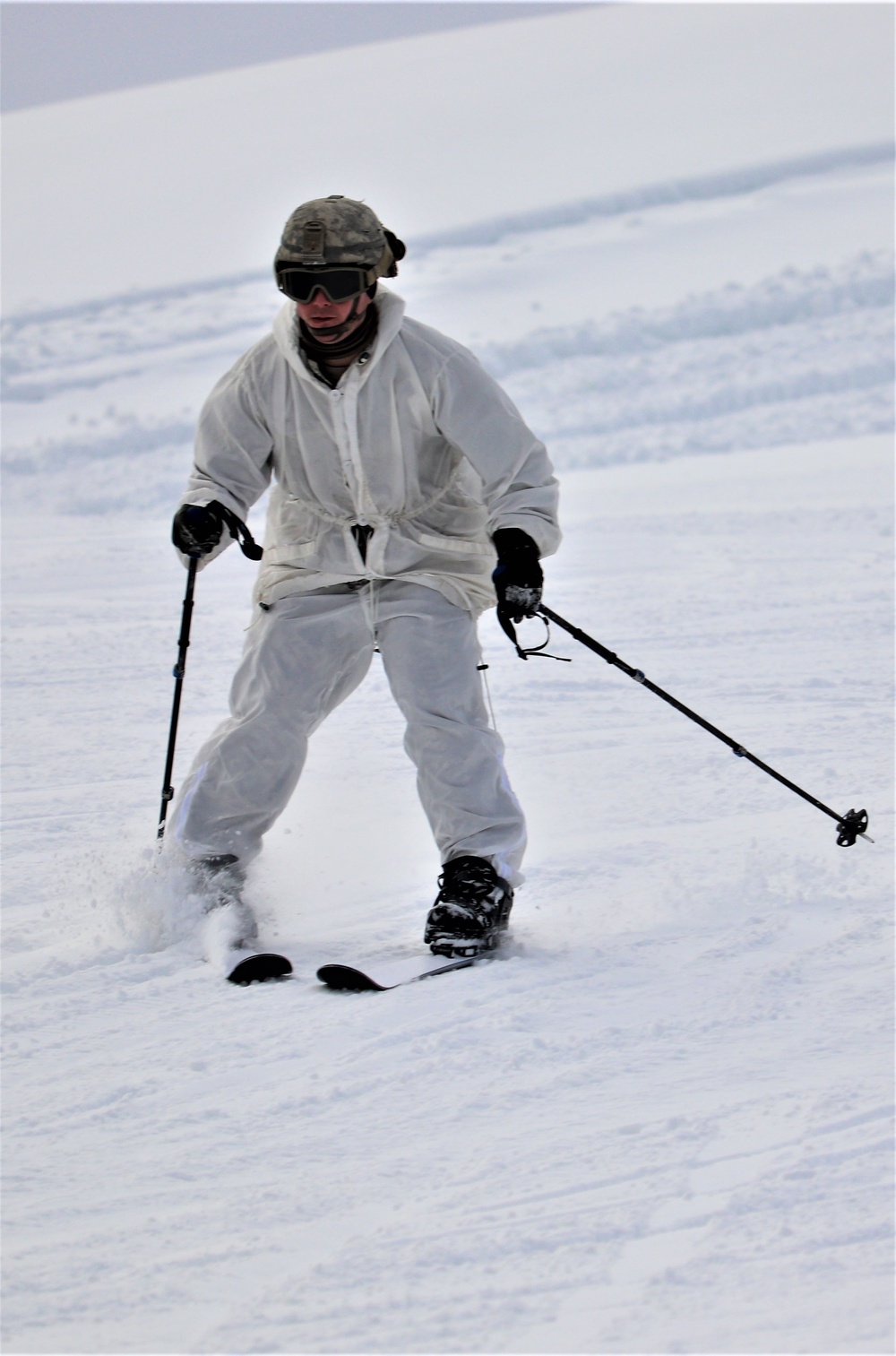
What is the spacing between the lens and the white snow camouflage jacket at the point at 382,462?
3.03 m

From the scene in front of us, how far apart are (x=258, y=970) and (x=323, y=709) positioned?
0.66 metres

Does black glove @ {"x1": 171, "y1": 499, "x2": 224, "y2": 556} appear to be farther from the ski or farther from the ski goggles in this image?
the ski

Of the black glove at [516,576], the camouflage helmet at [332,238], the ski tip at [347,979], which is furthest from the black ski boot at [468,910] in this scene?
the camouflage helmet at [332,238]

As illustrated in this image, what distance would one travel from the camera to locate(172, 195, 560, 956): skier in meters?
2.99

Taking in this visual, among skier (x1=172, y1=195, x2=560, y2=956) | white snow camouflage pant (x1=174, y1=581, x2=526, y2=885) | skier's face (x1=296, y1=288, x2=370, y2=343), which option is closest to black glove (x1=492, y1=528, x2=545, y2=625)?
skier (x1=172, y1=195, x2=560, y2=956)

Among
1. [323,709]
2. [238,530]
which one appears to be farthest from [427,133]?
[323,709]

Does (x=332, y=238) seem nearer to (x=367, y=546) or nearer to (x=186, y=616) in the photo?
(x=367, y=546)

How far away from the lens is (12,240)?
13.9 metres

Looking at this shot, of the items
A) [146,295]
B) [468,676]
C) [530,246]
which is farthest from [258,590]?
[530,246]

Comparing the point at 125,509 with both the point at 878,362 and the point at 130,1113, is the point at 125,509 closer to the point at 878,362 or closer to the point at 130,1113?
the point at 878,362

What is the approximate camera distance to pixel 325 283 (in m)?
2.90

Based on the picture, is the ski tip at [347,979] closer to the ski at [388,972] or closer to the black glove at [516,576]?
the ski at [388,972]

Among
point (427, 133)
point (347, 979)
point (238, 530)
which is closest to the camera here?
point (347, 979)

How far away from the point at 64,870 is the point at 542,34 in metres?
23.2
